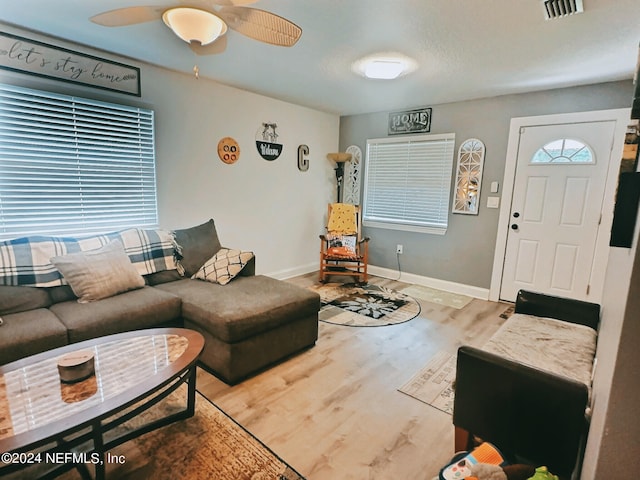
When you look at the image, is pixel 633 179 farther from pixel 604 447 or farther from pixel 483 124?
pixel 483 124

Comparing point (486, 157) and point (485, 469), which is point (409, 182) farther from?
point (485, 469)

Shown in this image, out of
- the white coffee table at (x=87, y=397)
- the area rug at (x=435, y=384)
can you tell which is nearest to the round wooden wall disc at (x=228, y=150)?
the white coffee table at (x=87, y=397)

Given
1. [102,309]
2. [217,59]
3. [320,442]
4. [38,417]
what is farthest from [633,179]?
[217,59]

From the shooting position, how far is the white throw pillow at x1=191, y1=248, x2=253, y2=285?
2.85m

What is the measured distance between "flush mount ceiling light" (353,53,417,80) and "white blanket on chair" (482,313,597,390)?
216 cm

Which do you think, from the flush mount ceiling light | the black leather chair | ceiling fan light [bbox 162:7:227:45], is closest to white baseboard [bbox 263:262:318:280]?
the flush mount ceiling light

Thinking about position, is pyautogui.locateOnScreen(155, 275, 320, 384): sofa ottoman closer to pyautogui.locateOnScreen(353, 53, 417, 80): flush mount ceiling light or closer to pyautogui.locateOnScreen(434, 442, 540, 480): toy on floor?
pyautogui.locateOnScreen(434, 442, 540, 480): toy on floor

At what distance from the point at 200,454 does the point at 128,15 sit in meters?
2.26

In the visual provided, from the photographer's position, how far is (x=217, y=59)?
284cm

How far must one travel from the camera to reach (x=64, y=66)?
2545 millimetres

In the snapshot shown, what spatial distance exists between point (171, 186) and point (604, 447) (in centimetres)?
350

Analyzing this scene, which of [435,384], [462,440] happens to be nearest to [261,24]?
[462,440]

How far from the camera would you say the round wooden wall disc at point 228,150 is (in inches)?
145

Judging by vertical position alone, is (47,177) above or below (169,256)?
above
